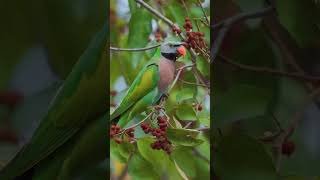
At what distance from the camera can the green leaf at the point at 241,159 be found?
2.01 meters

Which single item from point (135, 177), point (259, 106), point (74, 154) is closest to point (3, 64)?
point (74, 154)

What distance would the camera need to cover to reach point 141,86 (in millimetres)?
1880

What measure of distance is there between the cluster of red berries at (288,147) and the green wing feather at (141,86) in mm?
534

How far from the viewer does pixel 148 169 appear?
1902 mm

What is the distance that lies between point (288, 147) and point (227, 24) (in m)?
0.49

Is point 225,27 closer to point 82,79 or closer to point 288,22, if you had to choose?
point 288,22

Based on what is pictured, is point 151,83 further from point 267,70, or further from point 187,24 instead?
point 267,70

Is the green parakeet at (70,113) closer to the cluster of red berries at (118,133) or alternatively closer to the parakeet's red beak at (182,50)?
the cluster of red berries at (118,133)

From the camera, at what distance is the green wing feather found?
6.12ft

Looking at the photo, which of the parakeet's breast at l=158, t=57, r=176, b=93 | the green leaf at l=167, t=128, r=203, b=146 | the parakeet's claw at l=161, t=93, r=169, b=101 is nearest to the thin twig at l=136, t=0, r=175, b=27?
the parakeet's breast at l=158, t=57, r=176, b=93

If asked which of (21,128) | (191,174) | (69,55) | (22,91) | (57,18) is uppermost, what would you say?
(57,18)

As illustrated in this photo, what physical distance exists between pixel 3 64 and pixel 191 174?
712mm

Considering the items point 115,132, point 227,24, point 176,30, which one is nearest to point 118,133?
point 115,132

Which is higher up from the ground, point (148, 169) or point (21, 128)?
point (21, 128)
